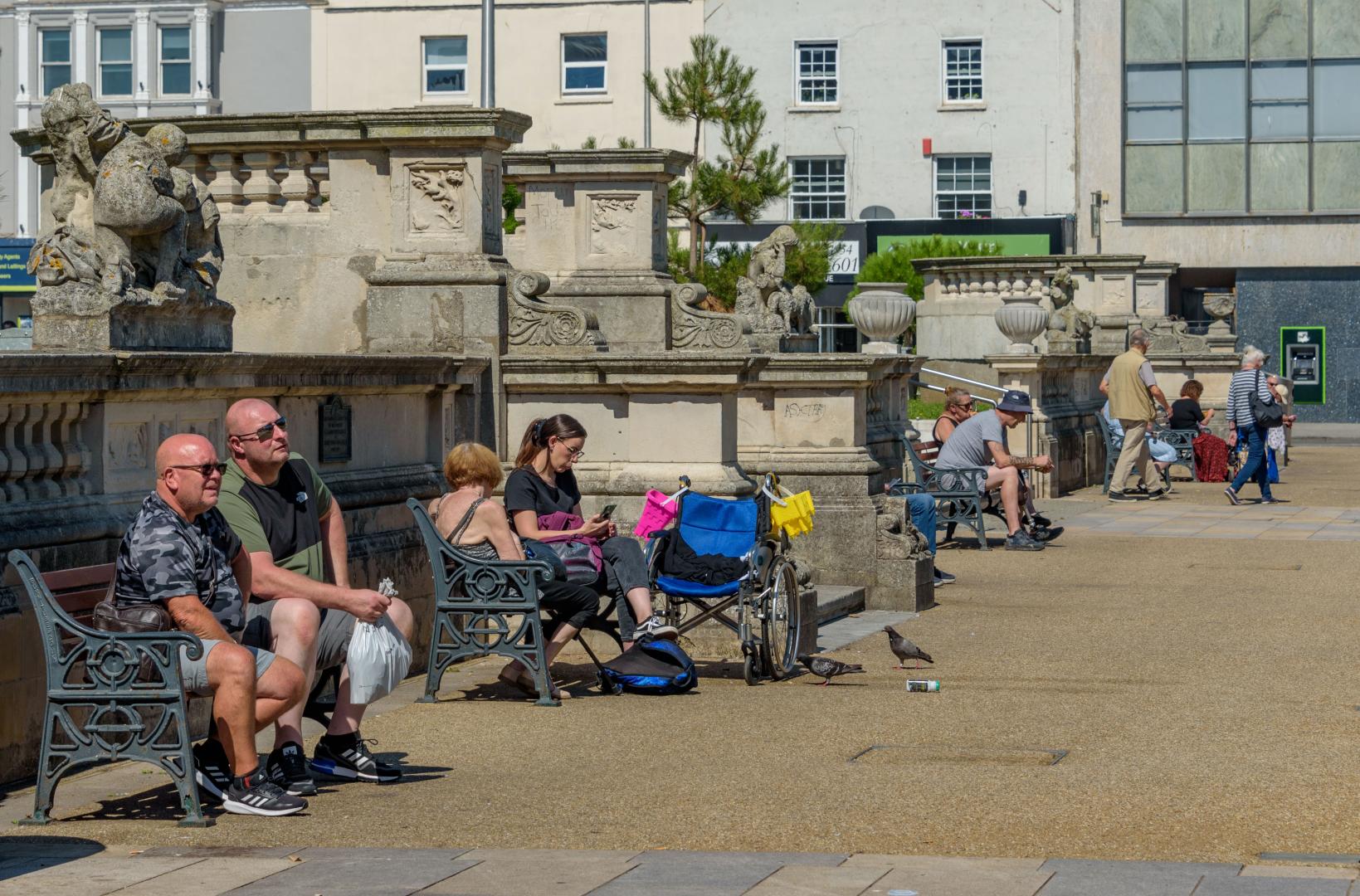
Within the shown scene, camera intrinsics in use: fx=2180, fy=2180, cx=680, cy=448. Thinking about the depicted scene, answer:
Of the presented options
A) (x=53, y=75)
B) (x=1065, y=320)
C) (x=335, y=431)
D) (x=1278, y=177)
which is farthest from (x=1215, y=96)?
(x=335, y=431)

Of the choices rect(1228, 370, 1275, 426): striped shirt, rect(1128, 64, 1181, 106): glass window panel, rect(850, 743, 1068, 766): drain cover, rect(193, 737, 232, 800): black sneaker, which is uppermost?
rect(1128, 64, 1181, 106): glass window panel

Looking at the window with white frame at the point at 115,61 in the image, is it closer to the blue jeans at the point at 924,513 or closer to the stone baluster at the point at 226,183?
the blue jeans at the point at 924,513

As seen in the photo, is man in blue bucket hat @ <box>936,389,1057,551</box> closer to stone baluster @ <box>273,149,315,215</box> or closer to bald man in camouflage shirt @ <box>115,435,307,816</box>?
stone baluster @ <box>273,149,315,215</box>

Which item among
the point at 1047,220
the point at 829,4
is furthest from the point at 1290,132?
the point at 829,4

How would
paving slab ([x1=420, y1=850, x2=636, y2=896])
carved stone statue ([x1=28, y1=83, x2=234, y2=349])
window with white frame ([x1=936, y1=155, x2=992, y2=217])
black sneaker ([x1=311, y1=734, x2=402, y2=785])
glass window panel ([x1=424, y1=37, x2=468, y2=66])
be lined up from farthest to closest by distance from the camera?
glass window panel ([x1=424, y1=37, x2=468, y2=66]) → window with white frame ([x1=936, y1=155, x2=992, y2=217]) → carved stone statue ([x1=28, y1=83, x2=234, y2=349]) → black sneaker ([x1=311, y1=734, x2=402, y2=785]) → paving slab ([x1=420, y1=850, x2=636, y2=896])

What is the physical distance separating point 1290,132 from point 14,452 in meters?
44.1

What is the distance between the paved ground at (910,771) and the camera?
630 cm

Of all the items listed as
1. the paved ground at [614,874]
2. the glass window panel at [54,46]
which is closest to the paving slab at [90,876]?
the paved ground at [614,874]

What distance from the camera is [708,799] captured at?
6.98 metres

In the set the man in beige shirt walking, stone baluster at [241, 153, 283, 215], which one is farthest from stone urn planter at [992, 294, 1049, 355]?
stone baluster at [241, 153, 283, 215]

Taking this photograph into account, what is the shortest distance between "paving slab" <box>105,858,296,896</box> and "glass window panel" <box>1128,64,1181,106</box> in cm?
4455

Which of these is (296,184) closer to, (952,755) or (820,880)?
(952,755)

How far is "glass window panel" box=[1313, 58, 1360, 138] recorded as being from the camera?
4797 cm

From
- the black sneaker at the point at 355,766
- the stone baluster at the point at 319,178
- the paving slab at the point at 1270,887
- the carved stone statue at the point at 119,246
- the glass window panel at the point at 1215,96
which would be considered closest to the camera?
the paving slab at the point at 1270,887
